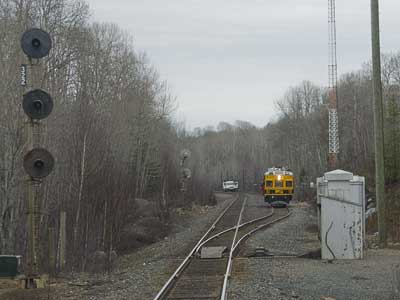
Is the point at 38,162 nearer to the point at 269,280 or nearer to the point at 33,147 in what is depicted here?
the point at 33,147

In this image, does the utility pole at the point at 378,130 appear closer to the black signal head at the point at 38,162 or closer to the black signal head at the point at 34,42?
the black signal head at the point at 38,162

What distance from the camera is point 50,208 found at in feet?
63.9

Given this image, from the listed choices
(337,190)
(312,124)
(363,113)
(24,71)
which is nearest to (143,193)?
(337,190)

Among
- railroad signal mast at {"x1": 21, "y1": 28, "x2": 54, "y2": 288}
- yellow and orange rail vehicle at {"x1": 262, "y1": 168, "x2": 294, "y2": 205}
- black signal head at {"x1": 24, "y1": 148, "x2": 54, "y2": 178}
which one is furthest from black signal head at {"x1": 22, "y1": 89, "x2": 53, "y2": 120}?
yellow and orange rail vehicle at {"x1": 262, "y1": 168, "x2": 294, "y2": 205}

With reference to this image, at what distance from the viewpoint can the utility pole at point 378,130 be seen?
60.1 feet

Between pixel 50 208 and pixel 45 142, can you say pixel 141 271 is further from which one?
pixel 45 142

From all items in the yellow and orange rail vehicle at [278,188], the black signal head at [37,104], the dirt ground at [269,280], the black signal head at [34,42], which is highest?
the black signal head at [34,42]

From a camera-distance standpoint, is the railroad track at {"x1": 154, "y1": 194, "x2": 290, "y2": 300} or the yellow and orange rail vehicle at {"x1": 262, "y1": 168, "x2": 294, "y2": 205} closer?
the railroad track at {"x1": 154, "y1": 194, "x2": 290, "y2": 300}

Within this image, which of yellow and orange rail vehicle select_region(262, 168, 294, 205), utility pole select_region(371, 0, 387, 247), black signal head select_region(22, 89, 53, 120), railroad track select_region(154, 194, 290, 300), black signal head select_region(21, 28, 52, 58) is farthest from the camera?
yellow and orange rail vehicle select_region(262, 168, 294, 205)

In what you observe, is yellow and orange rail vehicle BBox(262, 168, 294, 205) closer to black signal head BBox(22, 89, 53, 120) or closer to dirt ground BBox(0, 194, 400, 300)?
dirt ground BBox(0, 194, 400, 300)

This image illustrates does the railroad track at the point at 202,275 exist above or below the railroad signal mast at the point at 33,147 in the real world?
below

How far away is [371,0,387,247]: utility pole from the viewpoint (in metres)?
18.3

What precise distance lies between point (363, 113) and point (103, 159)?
6128cm

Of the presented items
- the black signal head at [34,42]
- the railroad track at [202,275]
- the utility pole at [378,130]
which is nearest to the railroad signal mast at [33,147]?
the black signal head at [34,42]
